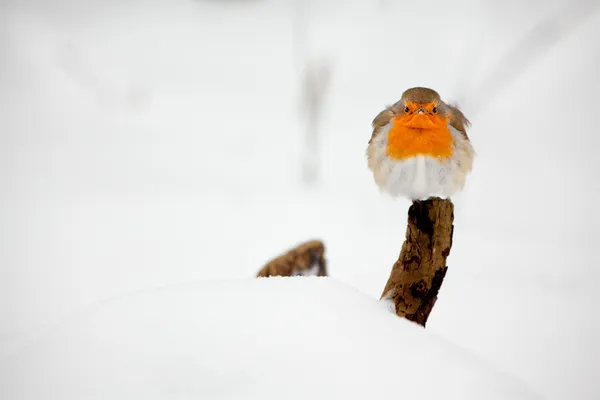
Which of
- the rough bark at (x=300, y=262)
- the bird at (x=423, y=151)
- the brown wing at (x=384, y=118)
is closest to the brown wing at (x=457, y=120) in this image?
the bird at (x=423, y=151)

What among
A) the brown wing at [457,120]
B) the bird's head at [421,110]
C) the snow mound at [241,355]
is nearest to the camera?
the snow mound at [241,355]

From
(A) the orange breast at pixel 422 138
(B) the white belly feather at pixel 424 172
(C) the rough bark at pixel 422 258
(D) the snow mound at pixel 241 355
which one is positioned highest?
(A) the orange breast at pixel 422 138

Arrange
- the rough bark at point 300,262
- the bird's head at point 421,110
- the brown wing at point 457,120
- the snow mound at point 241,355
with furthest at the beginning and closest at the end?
1. the rough bark at point 300,262
2. the brown wing at point 457,120
3. the bird's head at point 421,110
4. the snow mound at point 241,355

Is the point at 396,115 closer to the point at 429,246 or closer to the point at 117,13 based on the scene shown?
the point at 429,246

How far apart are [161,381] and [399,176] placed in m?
0.78

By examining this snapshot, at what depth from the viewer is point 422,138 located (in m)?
1.25

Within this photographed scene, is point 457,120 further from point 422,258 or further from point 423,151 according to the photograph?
point 422,258

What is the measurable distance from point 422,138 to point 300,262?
87cm

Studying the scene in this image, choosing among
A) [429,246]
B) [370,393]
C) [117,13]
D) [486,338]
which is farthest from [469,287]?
[117,13]

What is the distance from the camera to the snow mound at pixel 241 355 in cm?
93

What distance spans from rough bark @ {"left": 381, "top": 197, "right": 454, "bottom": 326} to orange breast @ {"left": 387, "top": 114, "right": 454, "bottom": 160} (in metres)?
0.14

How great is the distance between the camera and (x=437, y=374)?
1.02 m

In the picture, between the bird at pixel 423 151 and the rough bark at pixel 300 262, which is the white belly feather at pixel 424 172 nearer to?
the bird at pixel 423 151

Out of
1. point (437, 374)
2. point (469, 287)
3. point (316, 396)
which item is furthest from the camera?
point (469, 287)
